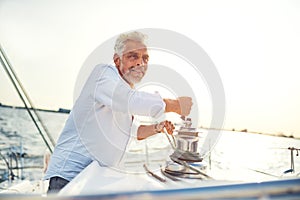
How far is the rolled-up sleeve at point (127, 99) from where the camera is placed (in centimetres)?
90

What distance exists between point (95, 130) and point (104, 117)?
0.20 feet

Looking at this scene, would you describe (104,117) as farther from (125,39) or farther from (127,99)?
(125,39)

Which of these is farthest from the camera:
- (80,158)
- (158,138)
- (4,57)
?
(4,57)

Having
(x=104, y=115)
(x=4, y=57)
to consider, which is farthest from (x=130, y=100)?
(x=4, y=57)

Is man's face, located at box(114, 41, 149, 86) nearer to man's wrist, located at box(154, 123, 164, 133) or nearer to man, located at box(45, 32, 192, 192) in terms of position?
man, located at box(45, 32, 192, 192)

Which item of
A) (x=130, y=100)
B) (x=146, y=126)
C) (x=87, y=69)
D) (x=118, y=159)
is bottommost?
(x=118, y=159)

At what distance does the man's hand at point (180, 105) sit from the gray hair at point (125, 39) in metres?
0.28

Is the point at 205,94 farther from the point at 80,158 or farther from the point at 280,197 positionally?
the point at 280,197

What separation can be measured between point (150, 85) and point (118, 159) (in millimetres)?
337

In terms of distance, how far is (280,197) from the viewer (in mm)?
250

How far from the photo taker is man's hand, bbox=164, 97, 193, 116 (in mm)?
937

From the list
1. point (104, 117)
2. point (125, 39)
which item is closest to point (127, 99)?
point (104, 117)

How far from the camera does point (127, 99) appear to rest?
90cm

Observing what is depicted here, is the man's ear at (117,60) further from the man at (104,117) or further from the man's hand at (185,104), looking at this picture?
the man's hand at (185,104)
